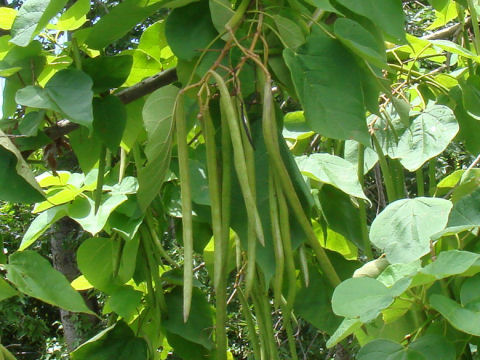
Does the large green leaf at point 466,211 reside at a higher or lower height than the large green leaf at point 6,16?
lower

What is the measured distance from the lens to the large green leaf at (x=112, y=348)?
777 mm

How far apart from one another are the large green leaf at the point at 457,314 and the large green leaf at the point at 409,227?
0.07m

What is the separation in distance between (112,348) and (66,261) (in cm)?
274

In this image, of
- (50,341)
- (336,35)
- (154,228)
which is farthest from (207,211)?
(50,341)

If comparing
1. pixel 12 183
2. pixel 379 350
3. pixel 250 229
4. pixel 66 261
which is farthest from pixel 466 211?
pixel 66 261

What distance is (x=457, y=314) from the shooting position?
0.48 m

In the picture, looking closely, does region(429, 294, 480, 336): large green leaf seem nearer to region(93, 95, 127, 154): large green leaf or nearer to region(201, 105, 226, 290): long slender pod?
region(201, 105, 226, 290): long slender pod

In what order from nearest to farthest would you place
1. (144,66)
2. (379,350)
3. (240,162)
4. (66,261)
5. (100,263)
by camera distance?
(240,162), (379,350), (144,66), (100,263), (66,261)

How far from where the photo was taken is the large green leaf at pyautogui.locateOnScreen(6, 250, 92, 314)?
0.52 meters

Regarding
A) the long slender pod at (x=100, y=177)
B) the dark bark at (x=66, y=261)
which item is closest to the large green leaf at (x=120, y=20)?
the long slender pod at (x=100, y=177)

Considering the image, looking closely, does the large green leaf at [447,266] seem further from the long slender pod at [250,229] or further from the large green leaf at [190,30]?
the large green leaf at [190,30]

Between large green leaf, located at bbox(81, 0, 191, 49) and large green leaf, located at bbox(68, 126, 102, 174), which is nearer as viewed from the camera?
large green leaf, located at bbox(81, 0, 191, 49)

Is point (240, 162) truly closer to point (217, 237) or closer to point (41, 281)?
point (217, 237)

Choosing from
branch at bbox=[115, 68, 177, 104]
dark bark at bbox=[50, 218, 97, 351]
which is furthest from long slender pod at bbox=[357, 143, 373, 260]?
dark bark at bbox=[50, 218, 97, 351]
